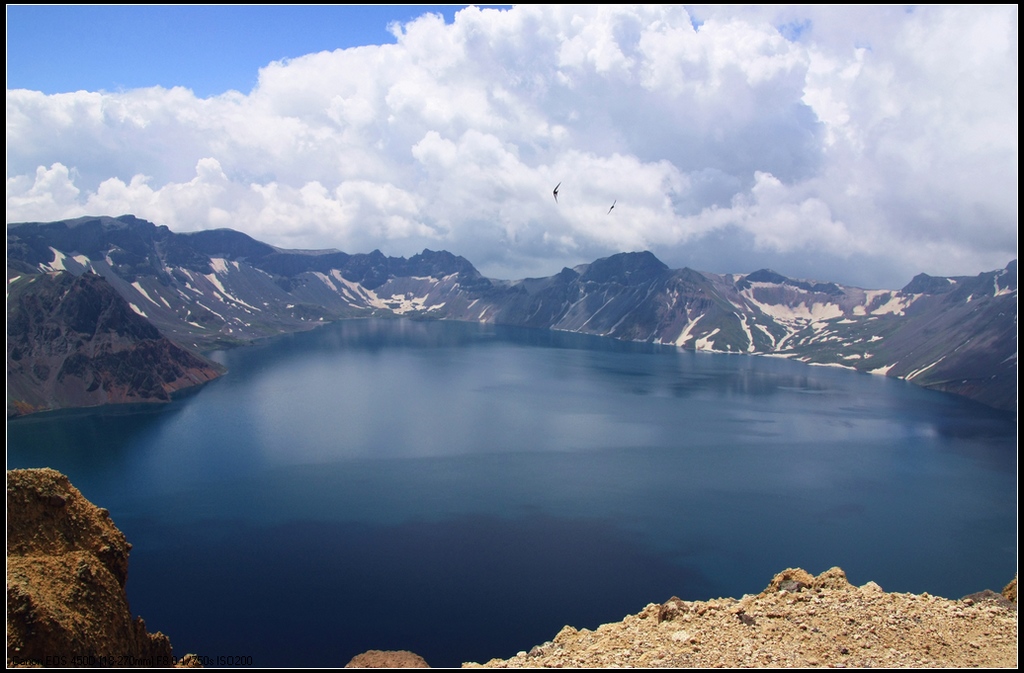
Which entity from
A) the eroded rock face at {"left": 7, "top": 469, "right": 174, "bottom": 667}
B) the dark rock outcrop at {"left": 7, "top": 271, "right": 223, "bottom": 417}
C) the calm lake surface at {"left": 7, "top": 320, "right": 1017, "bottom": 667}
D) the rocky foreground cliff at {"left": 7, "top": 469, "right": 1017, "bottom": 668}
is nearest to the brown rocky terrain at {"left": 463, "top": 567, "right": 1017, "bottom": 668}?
the rocky foreground cliff at {"left": 7, "top": 469, "right": 1017, "bottom": 668}

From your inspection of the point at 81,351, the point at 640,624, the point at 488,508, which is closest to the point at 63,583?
the point at 640,624

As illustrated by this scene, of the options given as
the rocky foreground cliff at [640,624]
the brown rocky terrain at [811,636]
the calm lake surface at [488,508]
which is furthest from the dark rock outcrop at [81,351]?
the brown rocky terrain at [811,636]

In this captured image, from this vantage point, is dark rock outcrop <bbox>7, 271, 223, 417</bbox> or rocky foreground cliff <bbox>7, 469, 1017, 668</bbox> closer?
rocky foreground cliff <bbox>7, 469, 1017, 668</bbox>

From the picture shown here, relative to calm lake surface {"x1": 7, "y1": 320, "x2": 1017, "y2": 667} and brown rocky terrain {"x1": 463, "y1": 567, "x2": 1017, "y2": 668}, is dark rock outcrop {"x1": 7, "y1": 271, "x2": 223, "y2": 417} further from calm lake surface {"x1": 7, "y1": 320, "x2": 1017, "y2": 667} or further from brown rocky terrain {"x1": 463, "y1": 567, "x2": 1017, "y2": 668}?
brown rocky terrain {"x1": 463, "y1": 567, "x2": 1017, "y2": 668}

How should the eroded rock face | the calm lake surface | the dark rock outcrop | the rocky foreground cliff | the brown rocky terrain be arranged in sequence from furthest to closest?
the dark rock outcrop → the calm lake surface → the eroded rock face → the rocky foreground cliff → the brown rocky terrain

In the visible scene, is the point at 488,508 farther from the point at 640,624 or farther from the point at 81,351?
the point at 81,351

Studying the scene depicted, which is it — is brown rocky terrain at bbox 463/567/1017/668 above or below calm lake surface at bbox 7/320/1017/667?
above

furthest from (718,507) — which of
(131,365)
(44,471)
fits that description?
(131,365)

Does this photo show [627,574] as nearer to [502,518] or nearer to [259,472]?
[502,518]
